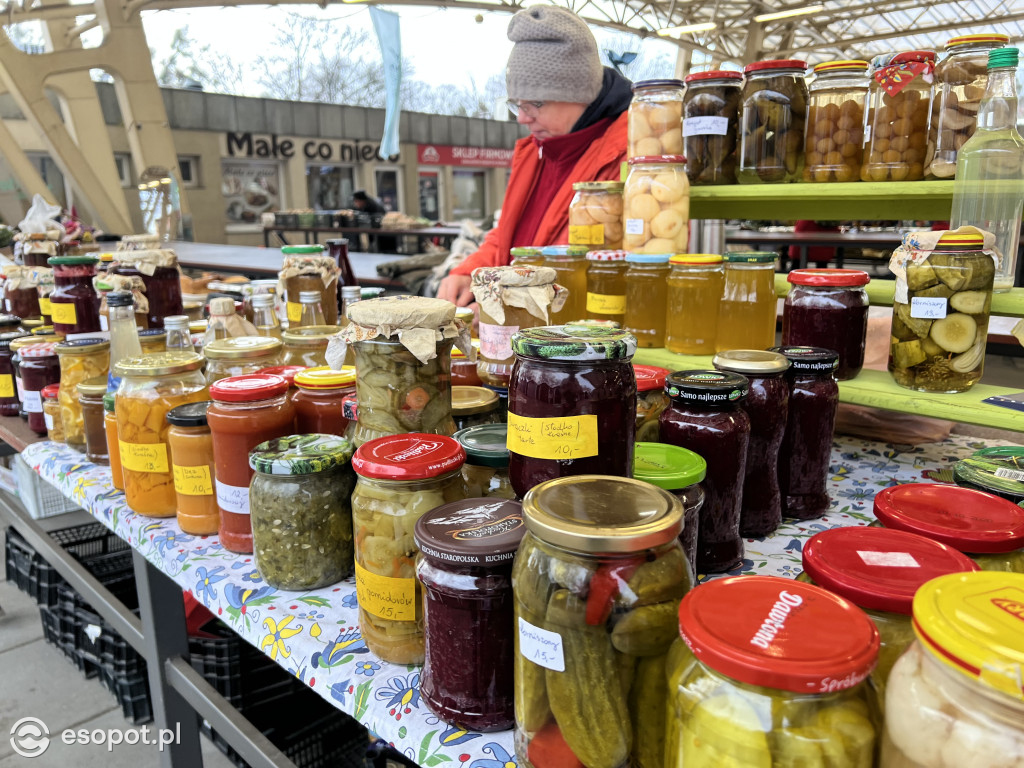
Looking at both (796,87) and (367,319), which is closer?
(367,319)

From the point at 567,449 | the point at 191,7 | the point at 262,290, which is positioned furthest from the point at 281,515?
the point at 191,7

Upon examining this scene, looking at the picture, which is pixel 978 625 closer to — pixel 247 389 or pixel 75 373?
pixel 247 389

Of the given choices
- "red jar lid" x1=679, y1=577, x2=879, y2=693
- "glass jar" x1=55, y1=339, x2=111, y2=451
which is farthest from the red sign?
"red jar lid" x1=679, y1=577, x2=879, y2=693

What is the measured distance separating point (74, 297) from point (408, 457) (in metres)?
1.71

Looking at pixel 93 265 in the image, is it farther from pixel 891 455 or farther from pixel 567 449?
pixel 891 455

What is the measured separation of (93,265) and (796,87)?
205cm

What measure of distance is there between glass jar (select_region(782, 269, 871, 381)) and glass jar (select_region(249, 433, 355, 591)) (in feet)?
3.06

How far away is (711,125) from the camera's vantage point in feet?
5.34

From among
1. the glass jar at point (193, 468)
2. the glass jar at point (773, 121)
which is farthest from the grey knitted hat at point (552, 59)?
the glass jar at point (193, 468)

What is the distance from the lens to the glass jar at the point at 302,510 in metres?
1.05

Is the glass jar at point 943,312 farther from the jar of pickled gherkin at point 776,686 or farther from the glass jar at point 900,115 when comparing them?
the jar of pickled gherkin at point 776,686

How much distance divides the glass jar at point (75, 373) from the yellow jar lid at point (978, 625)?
183 cm

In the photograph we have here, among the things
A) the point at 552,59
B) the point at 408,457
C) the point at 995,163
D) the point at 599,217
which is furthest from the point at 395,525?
the point at 552,59

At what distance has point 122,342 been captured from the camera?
1.62m
